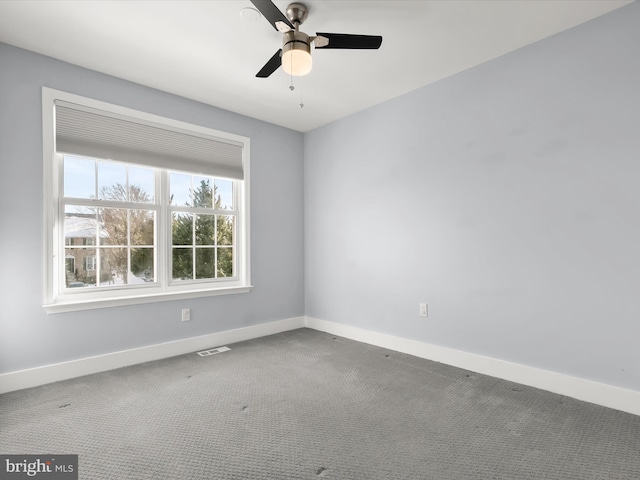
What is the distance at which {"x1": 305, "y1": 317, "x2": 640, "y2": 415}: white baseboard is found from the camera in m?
2.25

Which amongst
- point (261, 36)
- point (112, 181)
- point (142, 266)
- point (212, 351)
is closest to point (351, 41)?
point (261, 36)

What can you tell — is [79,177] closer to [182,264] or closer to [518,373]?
[182,264]

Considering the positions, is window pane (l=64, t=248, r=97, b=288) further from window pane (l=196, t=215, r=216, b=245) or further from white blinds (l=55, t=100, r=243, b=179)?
window pane (l=196, t=215, r=216, b=245)

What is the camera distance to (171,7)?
2201 millimetres

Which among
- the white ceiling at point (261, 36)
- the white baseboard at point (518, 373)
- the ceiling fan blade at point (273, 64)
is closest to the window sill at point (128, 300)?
the white baseboard at point (518, 373)

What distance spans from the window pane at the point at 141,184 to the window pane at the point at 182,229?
31 centimetres

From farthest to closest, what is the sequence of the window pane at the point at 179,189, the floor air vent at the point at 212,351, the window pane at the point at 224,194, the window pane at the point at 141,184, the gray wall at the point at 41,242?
the window pane at the point at 224,194 < the window pane at the point at 179,189 < the floor air vent at the point at 212,351 < the window pane at the point at 141,184 < the gray wall at the point at 41,242

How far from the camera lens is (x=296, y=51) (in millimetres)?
2045

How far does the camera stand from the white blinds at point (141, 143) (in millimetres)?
2893

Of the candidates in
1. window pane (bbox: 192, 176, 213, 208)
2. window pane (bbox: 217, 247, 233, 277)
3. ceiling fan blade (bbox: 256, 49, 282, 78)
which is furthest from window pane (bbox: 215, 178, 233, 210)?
ceiling fan blade (bbox: 256, 49, 282, 78)

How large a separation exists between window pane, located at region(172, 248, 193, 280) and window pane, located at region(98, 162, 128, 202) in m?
0.76

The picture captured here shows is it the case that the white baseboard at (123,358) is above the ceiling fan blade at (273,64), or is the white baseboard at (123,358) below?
below

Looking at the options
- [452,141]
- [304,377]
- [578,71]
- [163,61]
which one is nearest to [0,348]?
[304,377]

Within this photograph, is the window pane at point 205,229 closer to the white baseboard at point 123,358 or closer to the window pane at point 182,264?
the window pane at point 182,264
